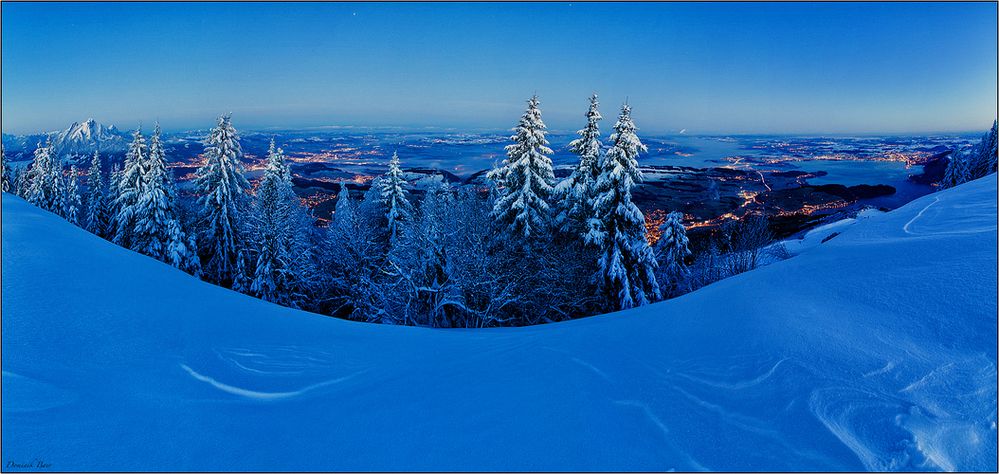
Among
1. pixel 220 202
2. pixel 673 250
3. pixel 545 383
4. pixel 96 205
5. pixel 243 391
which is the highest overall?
pixel 220 202

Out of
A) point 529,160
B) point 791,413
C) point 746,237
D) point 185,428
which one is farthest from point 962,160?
point 185,428

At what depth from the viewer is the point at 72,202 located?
108ft

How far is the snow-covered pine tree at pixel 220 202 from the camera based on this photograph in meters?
24.2

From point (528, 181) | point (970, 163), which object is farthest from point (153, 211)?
point (970, 163)

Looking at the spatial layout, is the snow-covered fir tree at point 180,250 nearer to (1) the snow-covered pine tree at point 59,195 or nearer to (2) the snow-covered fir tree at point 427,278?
(2) the snow-covered fir tree at point 427,278

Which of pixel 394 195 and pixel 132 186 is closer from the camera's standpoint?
pixel 132 186

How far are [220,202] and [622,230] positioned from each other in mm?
24397

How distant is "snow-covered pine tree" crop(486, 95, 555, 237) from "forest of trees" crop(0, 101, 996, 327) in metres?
0.07

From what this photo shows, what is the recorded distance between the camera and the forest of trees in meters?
15.4

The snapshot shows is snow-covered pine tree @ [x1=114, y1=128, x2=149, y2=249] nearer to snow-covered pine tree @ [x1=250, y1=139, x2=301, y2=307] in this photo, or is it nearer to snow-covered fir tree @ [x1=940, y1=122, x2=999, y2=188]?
snow-covered pine tree @ [x1=250, y1=139, x2=301, y2=307]

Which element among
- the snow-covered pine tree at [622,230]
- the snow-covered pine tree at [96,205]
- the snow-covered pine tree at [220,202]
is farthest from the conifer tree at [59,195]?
the snow-covered pine tree at [622,230]

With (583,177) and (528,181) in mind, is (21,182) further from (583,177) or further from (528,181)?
(583,177)

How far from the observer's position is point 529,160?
1878 centimetres

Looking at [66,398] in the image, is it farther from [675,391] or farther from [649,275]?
[649,275]
